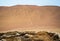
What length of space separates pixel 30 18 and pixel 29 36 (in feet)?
0.93

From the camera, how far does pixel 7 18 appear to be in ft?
5.69

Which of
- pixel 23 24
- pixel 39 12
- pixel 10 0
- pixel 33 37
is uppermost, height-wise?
pixel 10 0

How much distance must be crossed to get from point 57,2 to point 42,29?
1.37 feet

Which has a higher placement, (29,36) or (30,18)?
(30,18)

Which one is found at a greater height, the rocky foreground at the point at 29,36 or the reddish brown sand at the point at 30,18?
the reddish brown sand at the point at 30,18

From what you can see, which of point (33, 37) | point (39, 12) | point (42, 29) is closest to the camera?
point (33, 37)

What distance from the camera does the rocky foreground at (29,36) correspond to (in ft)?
4.99

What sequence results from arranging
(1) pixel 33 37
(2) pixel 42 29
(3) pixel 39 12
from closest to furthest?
(1) pixel 33 37, (2) pixel 42 29, (3) pixel 39 12

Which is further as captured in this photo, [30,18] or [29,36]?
[30,18]

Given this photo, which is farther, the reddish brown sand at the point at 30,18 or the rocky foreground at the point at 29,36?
the reddish brown sand at the point at 30,18

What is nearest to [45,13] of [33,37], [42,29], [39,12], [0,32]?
[39,12]

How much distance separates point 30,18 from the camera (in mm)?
1764

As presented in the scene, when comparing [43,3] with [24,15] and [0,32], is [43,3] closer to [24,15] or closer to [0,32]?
[24,15]

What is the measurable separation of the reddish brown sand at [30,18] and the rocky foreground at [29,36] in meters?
0.08
